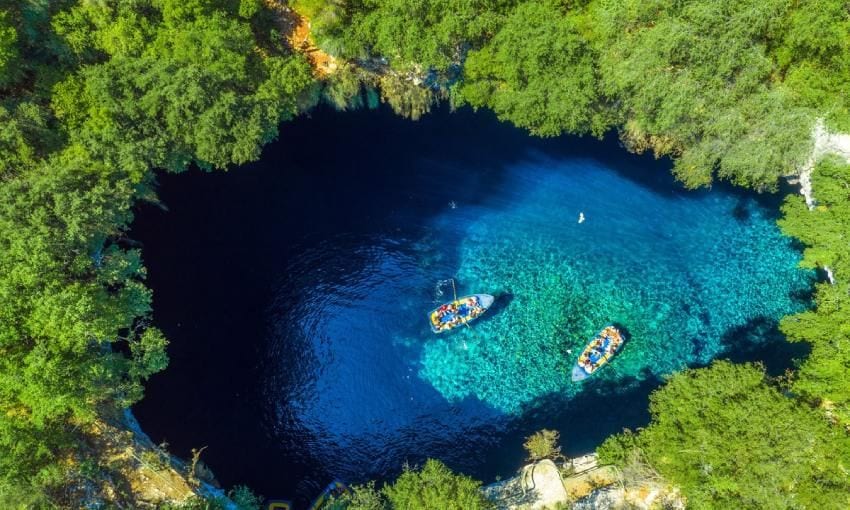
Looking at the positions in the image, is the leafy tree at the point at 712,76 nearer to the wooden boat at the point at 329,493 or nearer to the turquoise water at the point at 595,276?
the turquoise water at the point at 595,276

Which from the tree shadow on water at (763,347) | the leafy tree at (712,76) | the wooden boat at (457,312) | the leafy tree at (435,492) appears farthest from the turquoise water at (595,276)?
the leafy tree at (435,492)

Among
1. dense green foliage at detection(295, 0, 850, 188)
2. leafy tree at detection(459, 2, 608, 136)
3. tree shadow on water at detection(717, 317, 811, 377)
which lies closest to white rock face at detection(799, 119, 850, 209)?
dense green foliage at detection(295, 0, 850, 188)

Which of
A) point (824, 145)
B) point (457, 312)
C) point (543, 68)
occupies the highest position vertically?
point (543, 68)

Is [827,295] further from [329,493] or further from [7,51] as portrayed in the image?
[7,51]

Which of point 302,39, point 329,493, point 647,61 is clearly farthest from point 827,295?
point 302,39

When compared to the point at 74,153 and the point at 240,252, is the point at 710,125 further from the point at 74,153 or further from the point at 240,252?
the point at 74,153

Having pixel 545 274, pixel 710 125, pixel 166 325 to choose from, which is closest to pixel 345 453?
pixel 166 325

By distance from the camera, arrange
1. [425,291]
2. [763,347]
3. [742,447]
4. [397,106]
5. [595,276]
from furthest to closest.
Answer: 1. [397,106]
2. [595,276]
3. [425,291]
4. [763,347]
5. [742,447]
